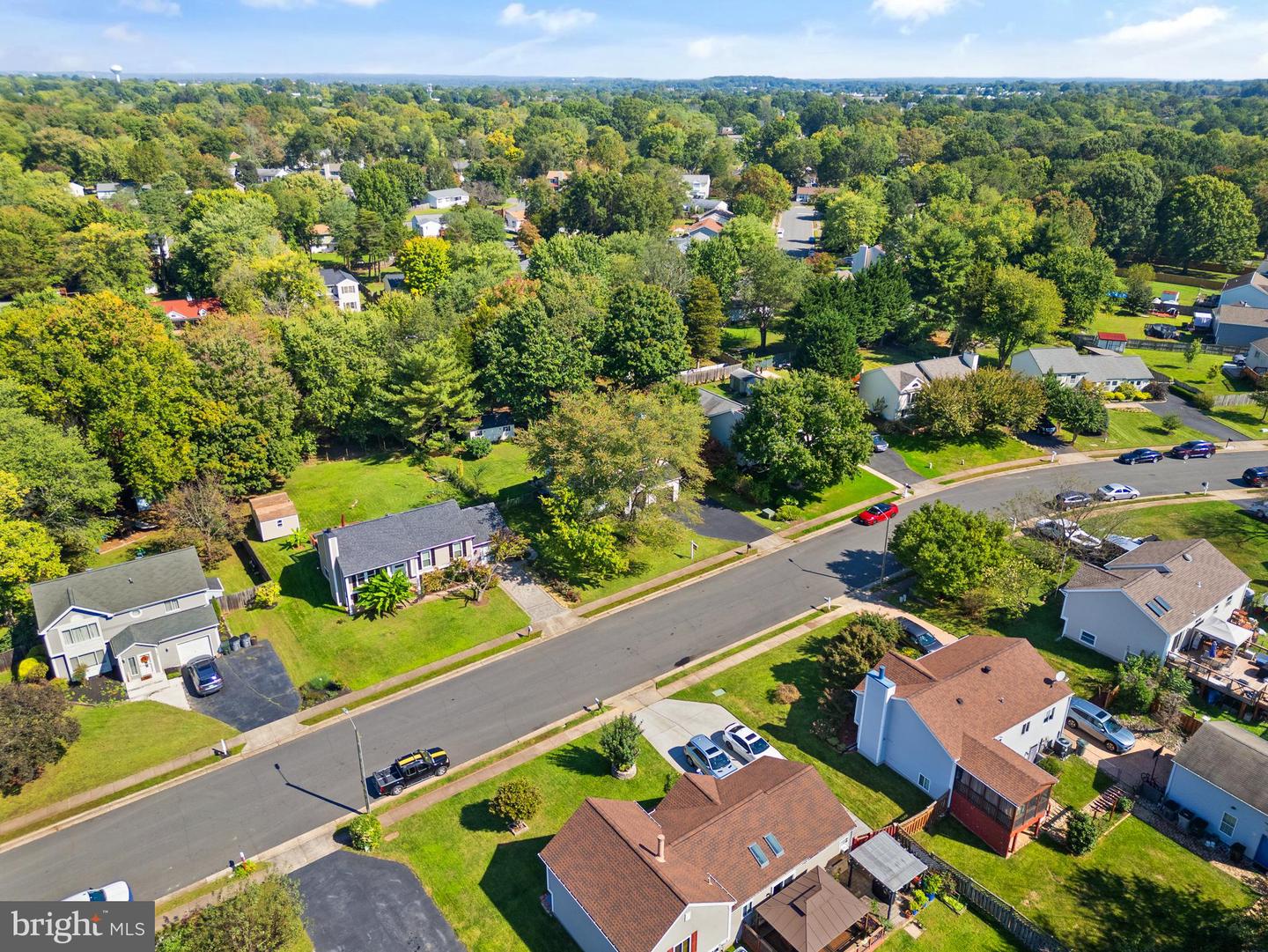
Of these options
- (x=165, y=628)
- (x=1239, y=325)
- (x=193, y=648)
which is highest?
(x=1239, y=325)

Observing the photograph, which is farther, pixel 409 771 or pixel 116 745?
pixel 116 745

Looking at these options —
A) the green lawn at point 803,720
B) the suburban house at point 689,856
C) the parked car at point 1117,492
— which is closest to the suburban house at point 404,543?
the green lawn at point 803,720

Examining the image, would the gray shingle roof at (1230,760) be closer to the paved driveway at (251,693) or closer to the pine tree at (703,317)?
the paved driveway at (251,693)

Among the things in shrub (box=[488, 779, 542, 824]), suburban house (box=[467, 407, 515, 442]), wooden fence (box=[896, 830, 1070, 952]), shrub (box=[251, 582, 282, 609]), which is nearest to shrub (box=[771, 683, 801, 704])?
wooden fence (box=[896, 830, 1070, 952])

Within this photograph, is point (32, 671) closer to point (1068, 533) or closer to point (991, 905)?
point (991, 905)

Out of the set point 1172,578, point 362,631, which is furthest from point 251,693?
point 1172,578

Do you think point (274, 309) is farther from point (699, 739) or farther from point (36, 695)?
point (699, 739)
